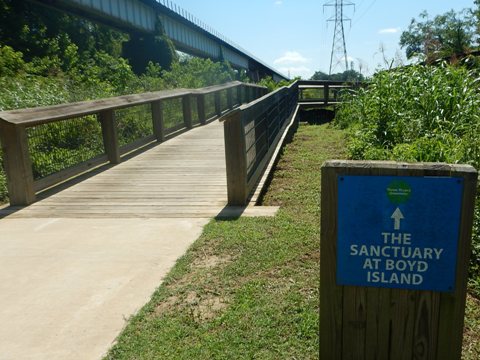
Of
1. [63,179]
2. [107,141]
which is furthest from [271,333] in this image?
[107,141]

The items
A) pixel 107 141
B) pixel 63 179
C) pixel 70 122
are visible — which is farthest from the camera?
pixel 107 141

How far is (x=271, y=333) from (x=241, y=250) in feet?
4.58

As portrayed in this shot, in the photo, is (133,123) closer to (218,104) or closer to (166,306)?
(218,104)

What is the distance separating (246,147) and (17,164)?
2.91 metres

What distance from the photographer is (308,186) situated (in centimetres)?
657

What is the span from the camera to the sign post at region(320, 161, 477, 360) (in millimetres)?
1952

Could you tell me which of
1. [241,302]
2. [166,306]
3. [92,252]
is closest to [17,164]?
[92,252]

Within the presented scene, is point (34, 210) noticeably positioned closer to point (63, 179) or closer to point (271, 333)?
point (63, 179)

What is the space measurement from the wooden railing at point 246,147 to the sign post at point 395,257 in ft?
11.5

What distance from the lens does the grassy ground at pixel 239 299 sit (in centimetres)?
263

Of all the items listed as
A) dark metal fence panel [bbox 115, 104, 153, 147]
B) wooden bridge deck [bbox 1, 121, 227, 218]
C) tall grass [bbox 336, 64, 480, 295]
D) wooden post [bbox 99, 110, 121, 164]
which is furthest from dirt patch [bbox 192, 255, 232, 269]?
dark metal fence panel [bbox 115, 104, 153, 147]

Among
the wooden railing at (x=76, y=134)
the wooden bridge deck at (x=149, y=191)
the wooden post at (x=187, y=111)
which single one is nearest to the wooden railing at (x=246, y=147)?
the wooden bridge deck at (x=149, y=191)

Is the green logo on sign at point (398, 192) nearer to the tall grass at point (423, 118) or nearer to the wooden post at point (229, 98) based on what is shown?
the tall grass at point (423, 118)

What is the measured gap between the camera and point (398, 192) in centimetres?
197
